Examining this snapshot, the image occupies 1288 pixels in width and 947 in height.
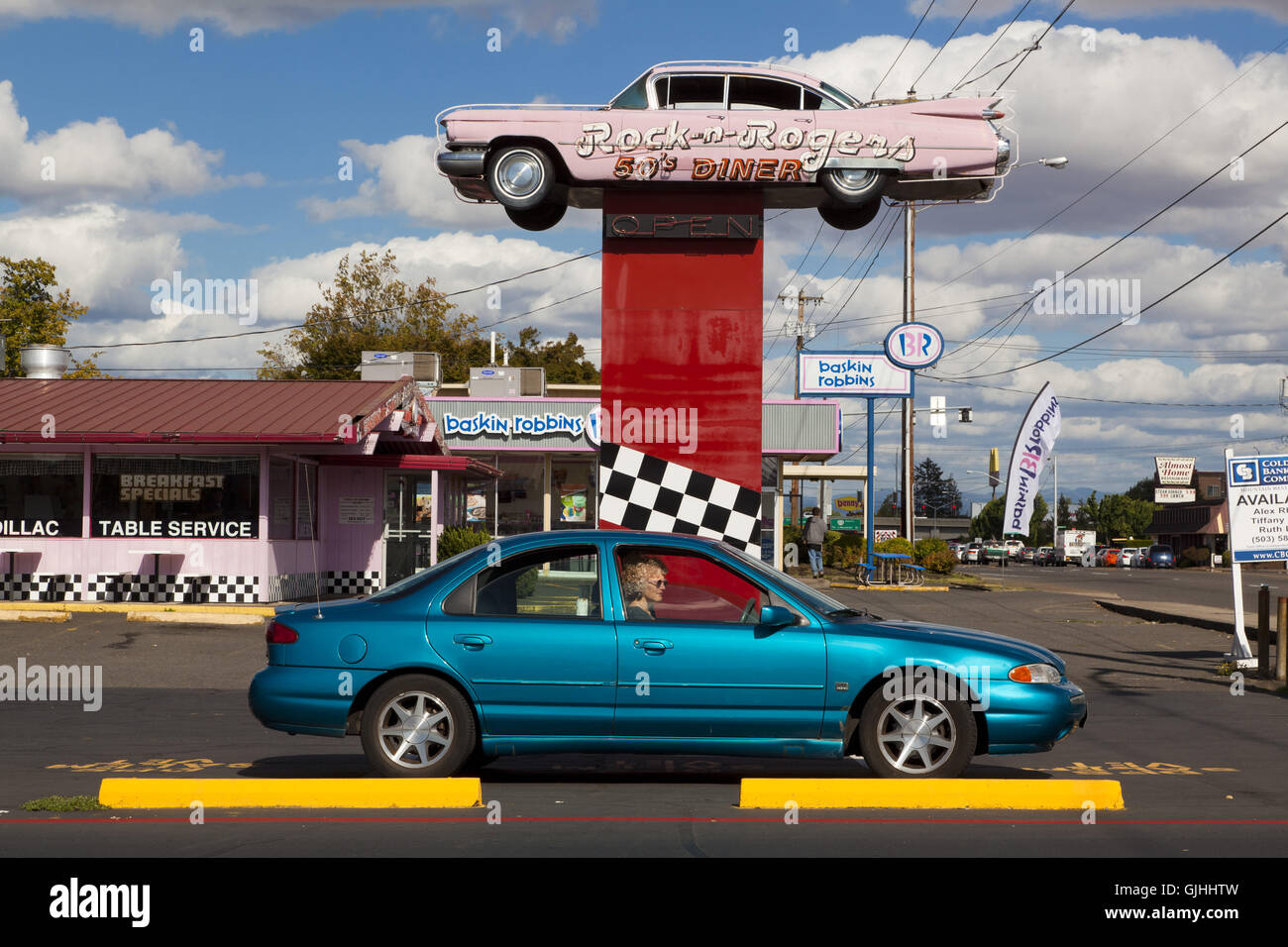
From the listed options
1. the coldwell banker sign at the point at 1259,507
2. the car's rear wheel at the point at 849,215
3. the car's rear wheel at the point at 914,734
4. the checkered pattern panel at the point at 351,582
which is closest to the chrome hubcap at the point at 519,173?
the car's rear wheel at the point at 849,215

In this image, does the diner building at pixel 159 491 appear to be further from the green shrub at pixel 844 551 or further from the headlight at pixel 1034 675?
the green shrub at pixel 844 551

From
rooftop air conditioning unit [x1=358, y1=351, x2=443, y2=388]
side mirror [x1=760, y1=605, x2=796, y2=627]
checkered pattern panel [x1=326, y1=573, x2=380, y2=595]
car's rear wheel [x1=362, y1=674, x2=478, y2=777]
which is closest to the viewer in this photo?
side mirror [x1=760, y1=605, x2=796, y2=627]

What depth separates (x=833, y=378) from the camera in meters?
34.8

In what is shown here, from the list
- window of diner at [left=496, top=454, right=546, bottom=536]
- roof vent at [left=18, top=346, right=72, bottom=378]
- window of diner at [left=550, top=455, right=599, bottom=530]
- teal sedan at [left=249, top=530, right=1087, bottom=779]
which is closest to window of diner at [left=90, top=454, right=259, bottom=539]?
roof vent at [left=18, top=346, right=72, bottom=378]

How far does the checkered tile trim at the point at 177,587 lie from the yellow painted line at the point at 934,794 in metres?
16.1

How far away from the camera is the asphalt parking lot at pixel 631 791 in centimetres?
639

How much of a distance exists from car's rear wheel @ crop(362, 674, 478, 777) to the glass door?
18.5 m

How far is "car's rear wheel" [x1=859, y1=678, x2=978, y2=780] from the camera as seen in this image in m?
7.64

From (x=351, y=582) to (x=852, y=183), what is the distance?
15347mm

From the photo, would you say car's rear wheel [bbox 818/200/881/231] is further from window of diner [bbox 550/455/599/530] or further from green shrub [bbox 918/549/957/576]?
window of diner [bbox 550/455/599/530]

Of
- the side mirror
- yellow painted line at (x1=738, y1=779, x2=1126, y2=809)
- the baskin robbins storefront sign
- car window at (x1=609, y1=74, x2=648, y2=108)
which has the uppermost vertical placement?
car window at (x1=609, y1=74, x2=648, y2=108)

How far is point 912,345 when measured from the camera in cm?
3253
